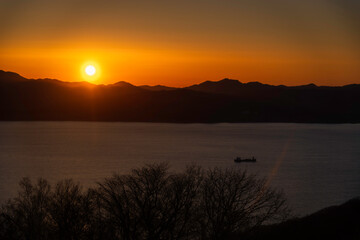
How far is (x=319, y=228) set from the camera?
78.1ft

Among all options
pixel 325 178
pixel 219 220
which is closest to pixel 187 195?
pixel 219 220

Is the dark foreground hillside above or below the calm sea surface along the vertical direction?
above

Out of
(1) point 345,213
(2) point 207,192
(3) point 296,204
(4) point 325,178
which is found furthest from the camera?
(4) point 325,178

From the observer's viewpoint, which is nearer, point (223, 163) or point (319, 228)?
point (319, 228)

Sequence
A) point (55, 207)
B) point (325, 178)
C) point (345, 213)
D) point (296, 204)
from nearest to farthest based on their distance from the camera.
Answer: point (55, 207) → point (345, 213) → point (296, 204) → point (325, 178)

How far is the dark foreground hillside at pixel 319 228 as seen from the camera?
71.6ft

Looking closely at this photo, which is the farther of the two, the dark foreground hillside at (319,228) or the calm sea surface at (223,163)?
the calm sea surface at (223,163)

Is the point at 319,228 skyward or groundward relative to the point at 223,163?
skyward

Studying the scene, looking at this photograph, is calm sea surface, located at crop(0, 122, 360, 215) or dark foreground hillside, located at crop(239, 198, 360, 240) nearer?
dark foreground hillside, located at crop(239, 198, 360, 240)

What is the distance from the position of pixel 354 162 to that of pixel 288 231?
60.3 meters

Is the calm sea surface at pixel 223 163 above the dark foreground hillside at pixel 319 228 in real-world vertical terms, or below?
below

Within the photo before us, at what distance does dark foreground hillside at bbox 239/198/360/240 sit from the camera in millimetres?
21812

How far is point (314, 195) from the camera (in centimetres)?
4772

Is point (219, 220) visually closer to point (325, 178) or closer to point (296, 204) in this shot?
point (296, 204)
